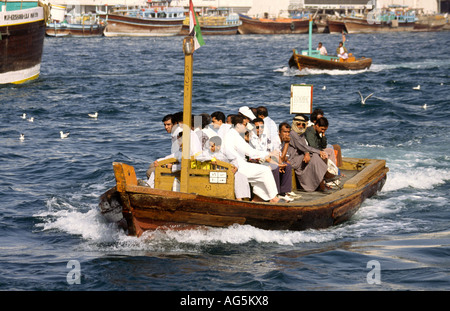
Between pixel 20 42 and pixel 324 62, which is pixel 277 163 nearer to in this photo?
pixel 20 42

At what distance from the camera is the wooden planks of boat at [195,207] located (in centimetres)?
1033

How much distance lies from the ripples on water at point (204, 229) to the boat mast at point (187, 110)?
0.90 meters

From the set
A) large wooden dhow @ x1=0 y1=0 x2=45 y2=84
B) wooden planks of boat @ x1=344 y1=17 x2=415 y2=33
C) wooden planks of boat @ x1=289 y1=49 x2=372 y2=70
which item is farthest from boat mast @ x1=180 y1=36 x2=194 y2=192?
wooden planks of boat @ x1=344 y1=17 x2=415 y2=33

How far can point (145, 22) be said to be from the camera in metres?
89.7

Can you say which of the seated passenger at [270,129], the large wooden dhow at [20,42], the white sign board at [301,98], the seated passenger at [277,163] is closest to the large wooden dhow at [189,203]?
the seated passenger at [277,163]

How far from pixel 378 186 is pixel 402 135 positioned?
721cm

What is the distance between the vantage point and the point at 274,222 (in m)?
11.2

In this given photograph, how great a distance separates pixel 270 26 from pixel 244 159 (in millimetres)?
84266

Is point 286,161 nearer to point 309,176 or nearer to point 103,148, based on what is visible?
point 309,176

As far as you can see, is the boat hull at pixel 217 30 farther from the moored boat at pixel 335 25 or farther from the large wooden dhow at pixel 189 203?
the large wooden dhow at pixel 189 203

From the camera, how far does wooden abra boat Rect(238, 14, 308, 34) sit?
306 feet
